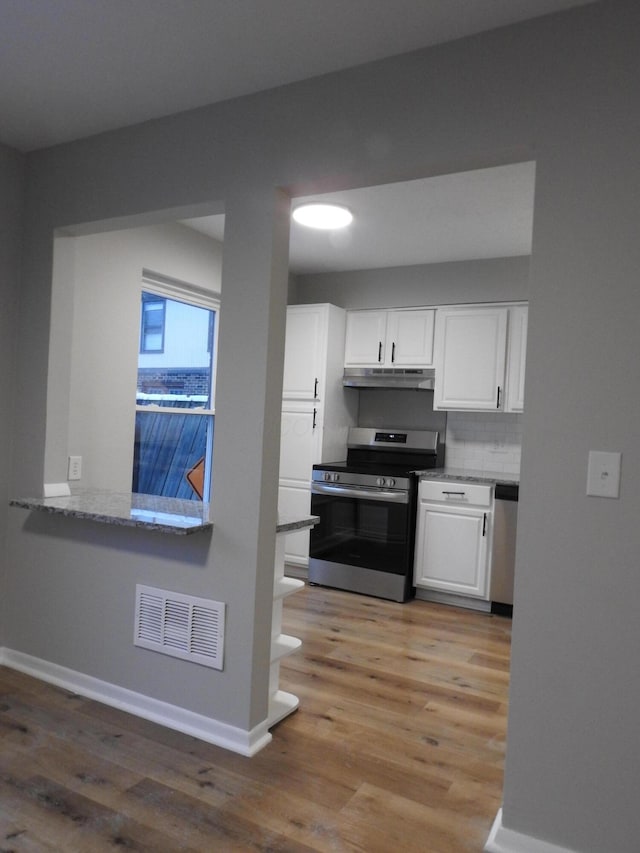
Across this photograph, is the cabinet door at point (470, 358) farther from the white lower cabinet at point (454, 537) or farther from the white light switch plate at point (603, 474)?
the white light switch plate at point (603, 474)

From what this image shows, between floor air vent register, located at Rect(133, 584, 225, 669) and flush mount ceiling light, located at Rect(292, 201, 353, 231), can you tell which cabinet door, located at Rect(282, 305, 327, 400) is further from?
floor air vent register, located at Rect(133, 584, 225, 669)

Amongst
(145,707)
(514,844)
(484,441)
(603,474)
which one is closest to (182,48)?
(603,474)

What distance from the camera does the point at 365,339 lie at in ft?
16.0

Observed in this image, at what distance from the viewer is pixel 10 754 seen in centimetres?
218

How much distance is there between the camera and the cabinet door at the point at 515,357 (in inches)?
167

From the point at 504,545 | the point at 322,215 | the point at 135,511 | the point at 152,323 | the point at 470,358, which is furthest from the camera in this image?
the point at 470,358

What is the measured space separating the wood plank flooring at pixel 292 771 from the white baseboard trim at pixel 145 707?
4 cm

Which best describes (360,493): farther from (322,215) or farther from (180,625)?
(180,625)

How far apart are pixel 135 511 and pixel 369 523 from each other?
2250 millimetres

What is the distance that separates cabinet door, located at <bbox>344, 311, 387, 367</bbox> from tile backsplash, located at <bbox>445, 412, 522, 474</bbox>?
0.76 meters

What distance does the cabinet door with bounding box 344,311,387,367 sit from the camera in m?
4.79

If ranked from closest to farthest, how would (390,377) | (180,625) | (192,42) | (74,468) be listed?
(192,42)
(180,625)
(74,468)
(390,377)

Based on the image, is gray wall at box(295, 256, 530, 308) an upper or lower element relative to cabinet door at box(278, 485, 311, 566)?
upper

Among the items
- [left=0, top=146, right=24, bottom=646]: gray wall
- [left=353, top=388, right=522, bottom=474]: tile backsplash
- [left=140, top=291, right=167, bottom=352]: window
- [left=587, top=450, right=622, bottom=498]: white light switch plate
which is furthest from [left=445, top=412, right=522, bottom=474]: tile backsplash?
[left=0, top=146, right=24, bottom=646]: gray wall
